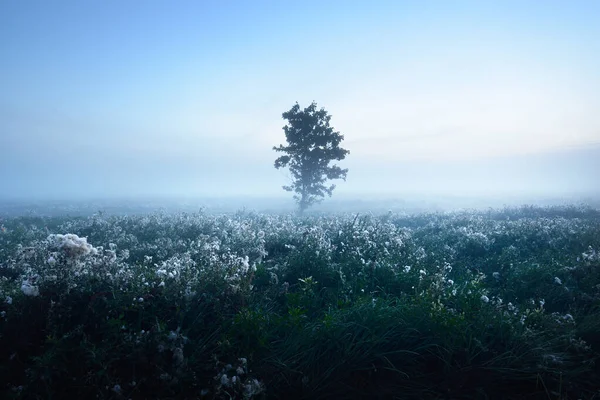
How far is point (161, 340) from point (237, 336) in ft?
3.04

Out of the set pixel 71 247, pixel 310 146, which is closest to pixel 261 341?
pixel 71 247

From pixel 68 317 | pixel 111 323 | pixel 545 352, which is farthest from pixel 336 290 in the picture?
pixel 68 317

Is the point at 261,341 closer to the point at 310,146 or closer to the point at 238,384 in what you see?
the point at 238,384

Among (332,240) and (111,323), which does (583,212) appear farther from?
(111,323)

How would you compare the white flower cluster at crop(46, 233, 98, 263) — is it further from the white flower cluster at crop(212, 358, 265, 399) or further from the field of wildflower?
the white flower cluster at crop(212, 358, 265, 399)

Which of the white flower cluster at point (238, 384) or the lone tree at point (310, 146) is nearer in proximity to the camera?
the white flower cluster at point (238, 384)

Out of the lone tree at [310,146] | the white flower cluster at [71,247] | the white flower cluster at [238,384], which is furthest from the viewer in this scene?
the lone tree at [310,146]

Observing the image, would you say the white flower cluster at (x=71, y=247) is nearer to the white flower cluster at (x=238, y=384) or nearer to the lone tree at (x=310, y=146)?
the white flower cluster at (x=238, y=384)

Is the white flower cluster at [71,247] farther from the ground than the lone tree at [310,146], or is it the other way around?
the lone tree at [310,146]

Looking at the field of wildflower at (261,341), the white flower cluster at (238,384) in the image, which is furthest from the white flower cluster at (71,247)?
the white flower cluster at (238,384)

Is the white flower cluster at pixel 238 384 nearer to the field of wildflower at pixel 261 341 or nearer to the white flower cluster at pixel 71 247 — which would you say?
the field of wildflower at pixel 261 341

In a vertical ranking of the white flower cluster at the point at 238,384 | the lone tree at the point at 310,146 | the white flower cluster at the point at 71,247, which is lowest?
the white flower cluster at the point at 238,384

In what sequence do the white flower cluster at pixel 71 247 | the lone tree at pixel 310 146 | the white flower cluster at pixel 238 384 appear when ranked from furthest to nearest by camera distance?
1. the lone tree at pixel 310 146
2. the white flower cluster at pixel 71 247
3. the white flower cluster at pixel 238 384

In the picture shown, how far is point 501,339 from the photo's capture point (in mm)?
4363
